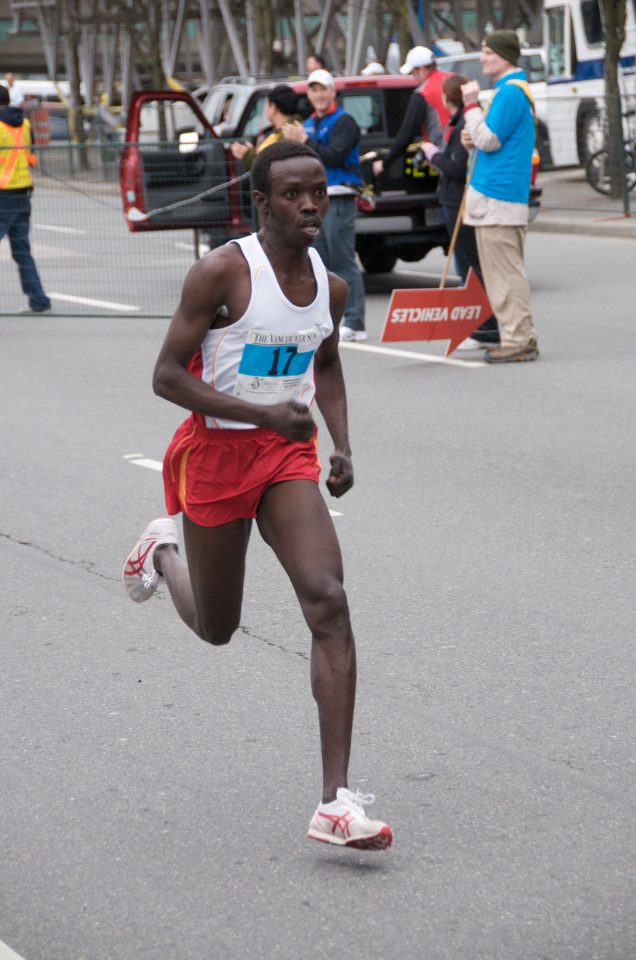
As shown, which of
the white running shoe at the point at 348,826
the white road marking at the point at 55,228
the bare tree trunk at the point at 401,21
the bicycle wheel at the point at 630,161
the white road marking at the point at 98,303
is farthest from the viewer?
the bare tree trunk at the point at 401,21

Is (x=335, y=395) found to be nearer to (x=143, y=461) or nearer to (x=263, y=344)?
(x=263, y=344)

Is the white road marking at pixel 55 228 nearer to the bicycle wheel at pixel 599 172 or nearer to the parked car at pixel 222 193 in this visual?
the parked car at pixel 222 193

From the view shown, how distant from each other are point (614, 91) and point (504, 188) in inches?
471

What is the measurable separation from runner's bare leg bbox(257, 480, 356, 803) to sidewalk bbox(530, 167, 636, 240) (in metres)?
15.0

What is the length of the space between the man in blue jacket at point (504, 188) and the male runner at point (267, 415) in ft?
21.8

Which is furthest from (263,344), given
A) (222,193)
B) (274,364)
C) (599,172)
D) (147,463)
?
(599,172)

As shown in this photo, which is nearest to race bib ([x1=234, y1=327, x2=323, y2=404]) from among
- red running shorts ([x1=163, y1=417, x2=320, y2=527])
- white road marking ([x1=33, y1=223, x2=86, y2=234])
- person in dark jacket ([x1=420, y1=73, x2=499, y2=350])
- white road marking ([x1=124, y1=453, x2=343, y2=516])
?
red running shorts ([x1=163, y1=417, x2=320, y2=527])

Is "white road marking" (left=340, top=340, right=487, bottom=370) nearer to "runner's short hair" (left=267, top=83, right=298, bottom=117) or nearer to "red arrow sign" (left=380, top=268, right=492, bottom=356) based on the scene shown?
"red arrow sign" (left=380, top=268, right=492, bottom=356)

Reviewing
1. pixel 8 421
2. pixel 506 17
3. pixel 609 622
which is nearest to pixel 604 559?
pixel 609 622

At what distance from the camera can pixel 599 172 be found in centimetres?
2122

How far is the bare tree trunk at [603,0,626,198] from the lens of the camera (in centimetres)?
2020

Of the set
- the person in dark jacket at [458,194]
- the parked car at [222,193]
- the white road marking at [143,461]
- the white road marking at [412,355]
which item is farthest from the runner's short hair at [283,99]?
the white road marking at [143,461]

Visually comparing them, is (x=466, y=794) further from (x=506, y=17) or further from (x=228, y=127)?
(x=506, y=17)

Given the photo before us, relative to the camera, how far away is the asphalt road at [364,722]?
3535mm
